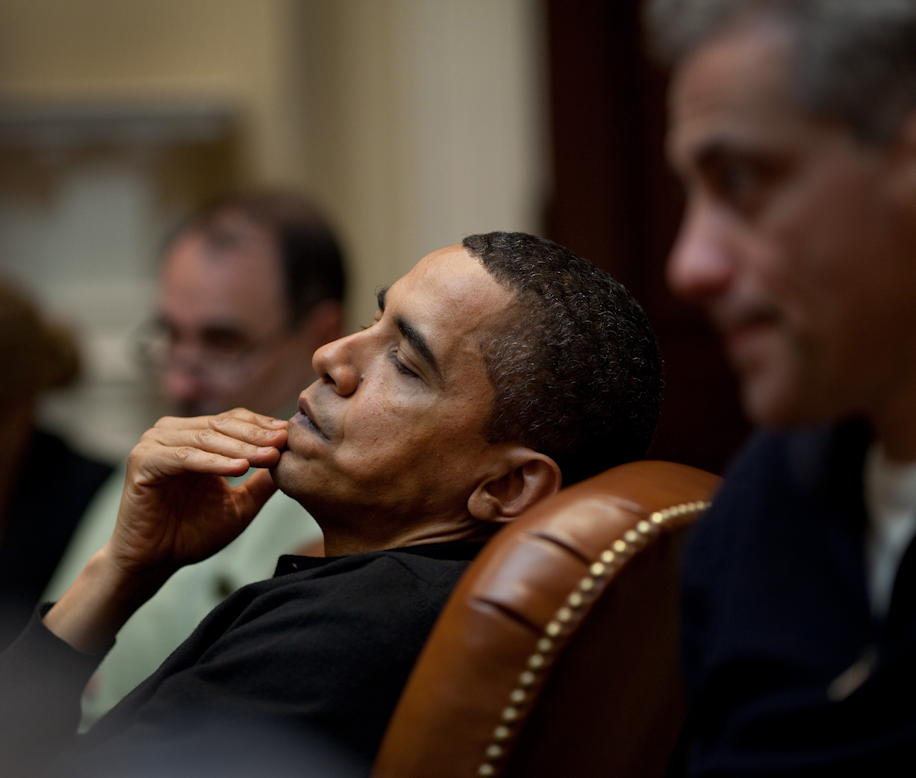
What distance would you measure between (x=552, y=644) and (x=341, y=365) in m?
0.47

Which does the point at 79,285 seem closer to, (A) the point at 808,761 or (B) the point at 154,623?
(B) the point at 154,623

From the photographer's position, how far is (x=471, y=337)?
4.59 ft

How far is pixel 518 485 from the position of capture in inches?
56.2

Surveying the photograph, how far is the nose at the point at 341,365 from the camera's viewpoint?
55.7 inches

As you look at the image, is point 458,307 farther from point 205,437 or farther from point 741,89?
point 741,89

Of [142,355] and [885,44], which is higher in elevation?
[885,44]

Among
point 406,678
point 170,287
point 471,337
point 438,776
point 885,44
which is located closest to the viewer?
point 885,44

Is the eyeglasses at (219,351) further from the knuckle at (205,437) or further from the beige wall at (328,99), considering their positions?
the beige wall at (328,99)

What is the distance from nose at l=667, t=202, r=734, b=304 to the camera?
91 cm

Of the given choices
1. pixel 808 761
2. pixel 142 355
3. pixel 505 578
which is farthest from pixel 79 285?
pixel 808 761

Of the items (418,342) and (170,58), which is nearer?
(418,342)

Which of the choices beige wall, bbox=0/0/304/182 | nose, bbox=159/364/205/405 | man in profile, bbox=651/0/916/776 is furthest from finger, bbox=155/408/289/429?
beige wall, bbox=0/0/304/182

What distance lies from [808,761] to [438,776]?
1.08 feet

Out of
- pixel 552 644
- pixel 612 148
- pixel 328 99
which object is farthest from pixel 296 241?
pixel 328 99
